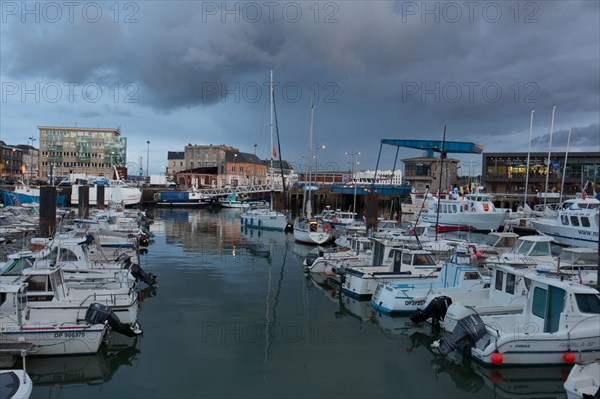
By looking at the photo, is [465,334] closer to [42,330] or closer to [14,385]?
[14,385]

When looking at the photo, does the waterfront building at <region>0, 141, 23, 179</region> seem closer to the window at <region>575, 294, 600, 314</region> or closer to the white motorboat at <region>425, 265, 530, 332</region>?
the white motorboat at <region>425, 265, 530, 332</region>

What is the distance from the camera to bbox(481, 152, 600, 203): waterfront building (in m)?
87.0

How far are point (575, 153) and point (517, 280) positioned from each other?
8442cm

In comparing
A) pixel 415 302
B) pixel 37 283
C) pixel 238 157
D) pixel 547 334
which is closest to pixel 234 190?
pixel 238 157

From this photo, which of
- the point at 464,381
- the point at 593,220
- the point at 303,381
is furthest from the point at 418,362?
the point at 593,220

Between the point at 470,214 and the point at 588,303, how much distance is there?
129 ft

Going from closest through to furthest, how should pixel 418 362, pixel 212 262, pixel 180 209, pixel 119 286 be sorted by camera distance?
pixel 418 362 < pixel 119 286 < pixel 212 262 < pixel 180 209

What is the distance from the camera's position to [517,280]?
1644 cm

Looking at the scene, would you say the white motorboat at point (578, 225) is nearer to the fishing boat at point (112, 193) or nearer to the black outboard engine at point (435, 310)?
the black outboard engine at point (435, 310)

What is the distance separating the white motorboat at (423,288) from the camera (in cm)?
1861

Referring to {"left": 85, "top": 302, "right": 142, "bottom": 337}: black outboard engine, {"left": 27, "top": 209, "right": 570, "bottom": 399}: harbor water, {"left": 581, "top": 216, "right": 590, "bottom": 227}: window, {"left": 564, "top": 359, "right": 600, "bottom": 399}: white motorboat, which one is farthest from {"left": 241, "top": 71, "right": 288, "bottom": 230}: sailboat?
{"left": 564, "top": 359, "right": 600, "bottom": 399}: white motorboat

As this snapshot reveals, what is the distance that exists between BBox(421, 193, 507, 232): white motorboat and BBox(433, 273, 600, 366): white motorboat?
3699cm

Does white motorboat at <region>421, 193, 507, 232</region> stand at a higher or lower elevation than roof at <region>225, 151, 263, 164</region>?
lower

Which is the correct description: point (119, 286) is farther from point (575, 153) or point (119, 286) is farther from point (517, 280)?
point (575, 153)
